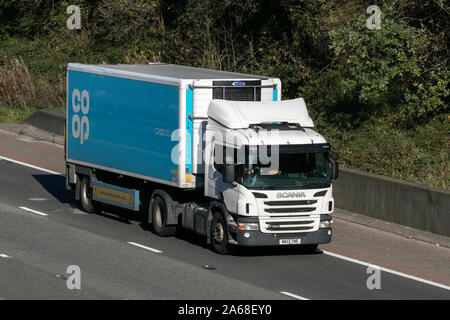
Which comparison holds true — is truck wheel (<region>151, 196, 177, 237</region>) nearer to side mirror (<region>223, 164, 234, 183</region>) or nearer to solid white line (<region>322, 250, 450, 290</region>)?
side mirror (<region>223, 164, 234, 183</region>)

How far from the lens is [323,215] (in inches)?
763

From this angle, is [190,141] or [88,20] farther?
[88,20]

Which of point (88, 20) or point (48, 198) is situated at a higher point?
point (88, 20)

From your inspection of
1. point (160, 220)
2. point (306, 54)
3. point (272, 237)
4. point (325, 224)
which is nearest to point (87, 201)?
point (160, 220)

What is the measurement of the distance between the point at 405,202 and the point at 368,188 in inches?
45.0

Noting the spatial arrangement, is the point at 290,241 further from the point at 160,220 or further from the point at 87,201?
the point at 87,201

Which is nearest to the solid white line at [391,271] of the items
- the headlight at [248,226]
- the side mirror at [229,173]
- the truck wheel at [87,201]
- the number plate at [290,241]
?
the number plate at [290,241]

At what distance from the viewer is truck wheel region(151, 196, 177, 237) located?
20984 millimetres

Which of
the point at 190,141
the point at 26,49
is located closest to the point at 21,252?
the point at 190,141

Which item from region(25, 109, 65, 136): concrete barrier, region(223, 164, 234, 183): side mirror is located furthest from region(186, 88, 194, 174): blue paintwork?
region(25, 109, 65, 136): concrete barrier

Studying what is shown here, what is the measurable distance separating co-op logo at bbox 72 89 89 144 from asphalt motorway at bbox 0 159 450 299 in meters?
1.90
